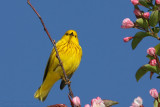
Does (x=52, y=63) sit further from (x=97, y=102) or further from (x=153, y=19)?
(x=97, y=102)

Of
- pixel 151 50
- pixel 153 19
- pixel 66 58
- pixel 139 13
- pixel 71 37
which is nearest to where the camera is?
pixel 151 50

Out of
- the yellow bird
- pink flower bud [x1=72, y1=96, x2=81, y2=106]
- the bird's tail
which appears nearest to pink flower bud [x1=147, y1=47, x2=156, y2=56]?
pink flower bud [x1=72, y1=96, x2=81, y2=106]

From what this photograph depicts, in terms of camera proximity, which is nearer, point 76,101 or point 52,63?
point 76,101

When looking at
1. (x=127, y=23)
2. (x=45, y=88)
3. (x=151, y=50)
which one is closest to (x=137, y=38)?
(x=127, y=23)

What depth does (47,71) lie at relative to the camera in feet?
19.1

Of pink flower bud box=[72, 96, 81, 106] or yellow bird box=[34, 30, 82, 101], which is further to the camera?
yellow bird box=[34, 30, 82, 101]

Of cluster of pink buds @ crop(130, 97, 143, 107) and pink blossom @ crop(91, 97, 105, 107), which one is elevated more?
pink blossom @ crop(91, 97, 105, 107)

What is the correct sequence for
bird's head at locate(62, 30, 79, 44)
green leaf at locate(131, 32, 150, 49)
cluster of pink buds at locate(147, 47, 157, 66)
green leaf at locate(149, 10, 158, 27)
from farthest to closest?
bird's head at locate(62, 30, 79, 44)
green leaf at locate(131, 32, 150, 49)
green leaf at locate(149, 10, 158, 27)
cluster of pink buds at locate(147, 47, 157, 66)

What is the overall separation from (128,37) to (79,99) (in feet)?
2.77

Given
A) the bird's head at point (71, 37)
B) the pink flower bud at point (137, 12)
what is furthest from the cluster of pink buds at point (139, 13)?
the bird's head at point (71, 37)

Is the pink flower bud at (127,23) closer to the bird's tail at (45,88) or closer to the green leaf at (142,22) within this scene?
the green leaf at (142,22)

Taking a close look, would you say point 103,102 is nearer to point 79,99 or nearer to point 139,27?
point 79,99

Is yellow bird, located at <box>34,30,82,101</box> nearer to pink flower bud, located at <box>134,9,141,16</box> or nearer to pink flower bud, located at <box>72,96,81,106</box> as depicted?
pink flower bud, located at <box>134,9,141,16</box>

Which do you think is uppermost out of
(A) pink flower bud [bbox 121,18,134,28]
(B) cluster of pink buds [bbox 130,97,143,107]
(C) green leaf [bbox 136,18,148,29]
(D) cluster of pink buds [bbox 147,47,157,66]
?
(A) pink flower bud [bbox 121,18,134,28]
